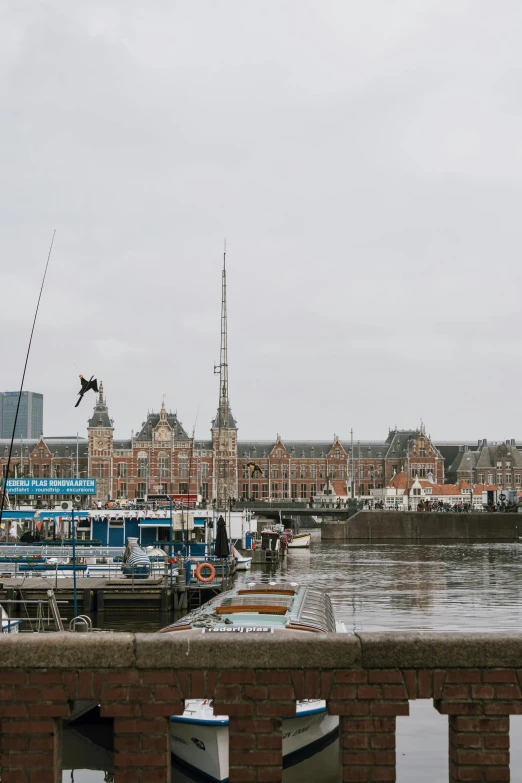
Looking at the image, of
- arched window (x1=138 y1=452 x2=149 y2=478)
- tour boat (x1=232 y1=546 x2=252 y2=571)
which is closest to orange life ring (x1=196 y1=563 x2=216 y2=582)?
tour boat (x1=232 y1=546 x2=252 y2=571)

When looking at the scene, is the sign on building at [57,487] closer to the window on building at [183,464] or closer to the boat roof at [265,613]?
the boat roof at [265,613]

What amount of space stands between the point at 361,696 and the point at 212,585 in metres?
35.8

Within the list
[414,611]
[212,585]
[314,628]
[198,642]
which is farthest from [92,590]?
[198,642]

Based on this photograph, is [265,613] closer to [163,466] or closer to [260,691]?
[260,691]

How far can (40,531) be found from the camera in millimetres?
66500

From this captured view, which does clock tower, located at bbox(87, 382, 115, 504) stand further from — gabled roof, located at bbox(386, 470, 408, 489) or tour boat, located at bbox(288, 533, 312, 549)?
tour boat, located at bbox(288, 533, 312, 549)

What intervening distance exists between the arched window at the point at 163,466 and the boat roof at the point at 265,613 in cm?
14563

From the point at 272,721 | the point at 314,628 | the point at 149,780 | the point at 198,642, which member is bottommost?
the point at 314,628

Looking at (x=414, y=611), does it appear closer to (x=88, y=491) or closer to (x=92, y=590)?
(x=92, y=590)

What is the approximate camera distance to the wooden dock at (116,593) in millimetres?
37969

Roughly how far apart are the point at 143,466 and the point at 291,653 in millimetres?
167180

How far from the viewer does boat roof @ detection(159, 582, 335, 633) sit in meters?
17.8

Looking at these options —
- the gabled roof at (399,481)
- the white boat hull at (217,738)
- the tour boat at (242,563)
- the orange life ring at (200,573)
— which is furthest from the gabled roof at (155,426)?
the white boat hull at (217,738)

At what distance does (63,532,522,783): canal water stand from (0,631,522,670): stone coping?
8827 millimetres
